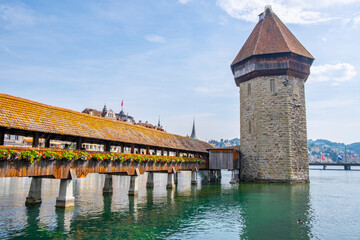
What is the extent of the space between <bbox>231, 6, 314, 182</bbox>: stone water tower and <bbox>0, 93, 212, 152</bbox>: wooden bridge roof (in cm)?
1208

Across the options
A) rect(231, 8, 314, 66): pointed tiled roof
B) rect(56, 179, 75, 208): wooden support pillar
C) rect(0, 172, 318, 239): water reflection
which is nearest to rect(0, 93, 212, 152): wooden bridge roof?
rect(56, 179, 75, 208): wooden support pillar

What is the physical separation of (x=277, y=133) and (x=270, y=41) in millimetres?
10088

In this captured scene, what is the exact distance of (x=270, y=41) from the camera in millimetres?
30859

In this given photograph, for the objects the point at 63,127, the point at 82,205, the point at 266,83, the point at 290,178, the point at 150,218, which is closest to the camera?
the point at 150,218

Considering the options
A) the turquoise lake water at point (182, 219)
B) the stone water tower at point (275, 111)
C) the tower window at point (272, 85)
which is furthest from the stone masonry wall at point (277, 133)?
the turquoise lake water at point (182, 219)

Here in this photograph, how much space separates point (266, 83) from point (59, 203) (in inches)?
902

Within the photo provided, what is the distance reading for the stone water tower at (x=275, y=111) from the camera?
2855cm

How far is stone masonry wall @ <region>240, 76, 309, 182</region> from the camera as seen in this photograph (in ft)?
93.2

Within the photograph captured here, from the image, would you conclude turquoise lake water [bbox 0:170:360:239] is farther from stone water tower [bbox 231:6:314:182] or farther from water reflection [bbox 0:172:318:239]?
stone water tower [bbox 231:6:314:182]

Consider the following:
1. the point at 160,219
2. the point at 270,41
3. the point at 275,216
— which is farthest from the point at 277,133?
the point at 160,219

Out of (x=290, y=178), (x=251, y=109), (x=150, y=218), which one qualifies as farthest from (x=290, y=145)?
(x=150, y=218)

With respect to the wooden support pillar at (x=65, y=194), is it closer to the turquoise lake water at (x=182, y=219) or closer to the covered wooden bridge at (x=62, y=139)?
the covered wooden bridge at (x=62, y=139)

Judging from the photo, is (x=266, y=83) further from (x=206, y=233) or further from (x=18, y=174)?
(x=18, y=174)

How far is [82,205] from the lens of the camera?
16.3 metres
